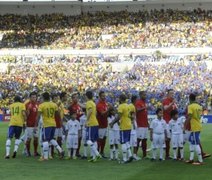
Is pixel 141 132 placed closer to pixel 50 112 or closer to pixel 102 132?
pixel 102 132

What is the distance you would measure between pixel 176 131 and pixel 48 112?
3.92 metres

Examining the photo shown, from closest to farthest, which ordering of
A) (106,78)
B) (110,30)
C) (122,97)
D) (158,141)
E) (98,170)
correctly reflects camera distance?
(98,170) → (122,97) → (158,141) → (106,78) → (110,30)

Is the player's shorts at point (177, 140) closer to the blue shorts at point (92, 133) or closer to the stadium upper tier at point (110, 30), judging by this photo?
the blue shorts at point (92, 133)

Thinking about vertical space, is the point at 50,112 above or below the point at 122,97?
below

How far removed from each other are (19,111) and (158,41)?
37.7 m

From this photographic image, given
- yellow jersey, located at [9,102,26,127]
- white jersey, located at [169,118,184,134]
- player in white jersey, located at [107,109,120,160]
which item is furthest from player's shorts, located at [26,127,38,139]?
white jersey, located at [169,118,184,134]

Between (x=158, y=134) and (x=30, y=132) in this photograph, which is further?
(x=30, y=132)

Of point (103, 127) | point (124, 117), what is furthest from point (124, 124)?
point (103, 127)

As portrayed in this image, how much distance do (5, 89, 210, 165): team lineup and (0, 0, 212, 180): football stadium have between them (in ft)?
0.10

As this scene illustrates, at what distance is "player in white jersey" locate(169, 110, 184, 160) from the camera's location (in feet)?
55.7

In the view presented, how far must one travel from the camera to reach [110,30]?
58.4 meters

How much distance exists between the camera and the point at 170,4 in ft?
207

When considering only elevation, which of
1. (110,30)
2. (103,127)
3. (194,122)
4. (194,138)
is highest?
(110,30)

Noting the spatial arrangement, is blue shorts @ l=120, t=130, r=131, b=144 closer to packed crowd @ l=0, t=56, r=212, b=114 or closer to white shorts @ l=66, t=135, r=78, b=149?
white shorts @ l=66, t=135, r=78, b=149
